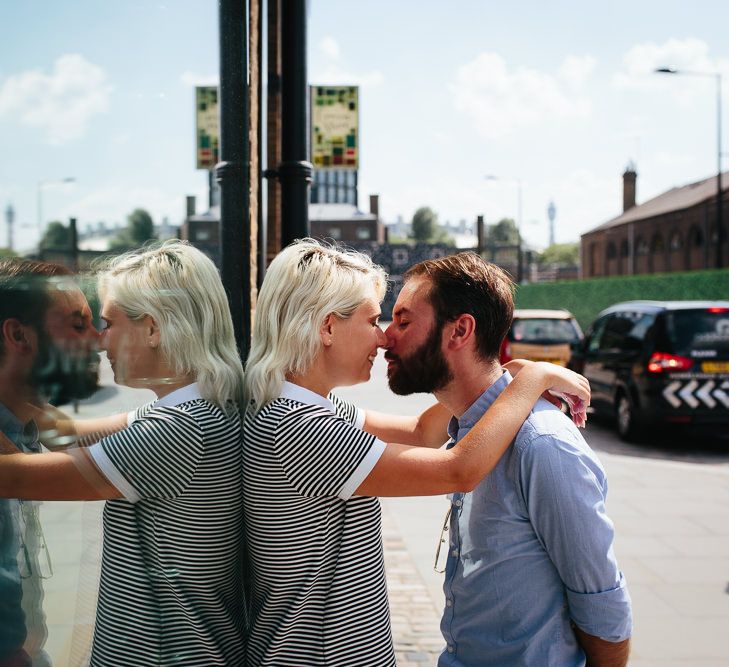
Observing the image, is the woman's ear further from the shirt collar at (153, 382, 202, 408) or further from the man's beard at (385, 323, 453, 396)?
the man's beard at (385, 323, 453, 396)

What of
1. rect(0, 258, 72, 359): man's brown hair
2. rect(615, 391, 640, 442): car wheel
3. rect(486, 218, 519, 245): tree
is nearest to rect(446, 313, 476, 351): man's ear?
rect(0, 258, 72, 359): man's brown hair

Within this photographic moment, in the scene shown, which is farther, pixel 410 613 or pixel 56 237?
pixel 410 613

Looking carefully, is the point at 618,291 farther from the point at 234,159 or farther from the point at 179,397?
the point at 179,397

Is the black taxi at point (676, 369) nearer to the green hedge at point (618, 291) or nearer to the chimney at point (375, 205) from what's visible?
the green hedge at point (618, 291)

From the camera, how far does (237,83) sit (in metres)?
2.88

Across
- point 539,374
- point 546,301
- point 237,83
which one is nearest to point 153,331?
point 539,374

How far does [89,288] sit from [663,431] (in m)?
9.99

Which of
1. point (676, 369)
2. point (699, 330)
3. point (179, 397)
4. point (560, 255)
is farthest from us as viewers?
point (560, 255)

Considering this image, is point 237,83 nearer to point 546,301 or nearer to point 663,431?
point 663,431

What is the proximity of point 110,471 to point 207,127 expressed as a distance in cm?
162

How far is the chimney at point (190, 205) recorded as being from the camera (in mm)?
2428

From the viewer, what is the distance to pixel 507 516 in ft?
5.52

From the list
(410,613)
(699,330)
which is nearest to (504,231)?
(699,330)

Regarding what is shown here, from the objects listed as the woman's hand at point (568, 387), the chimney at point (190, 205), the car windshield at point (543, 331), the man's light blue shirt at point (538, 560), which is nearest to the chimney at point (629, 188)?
the car windshield at point (543, 331)
